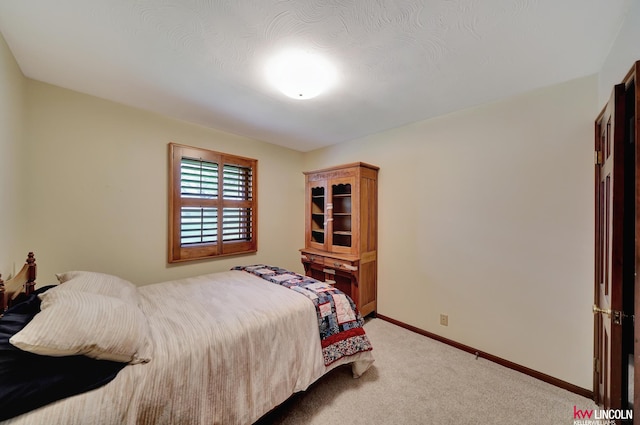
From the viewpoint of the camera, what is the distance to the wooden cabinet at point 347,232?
9.64ft

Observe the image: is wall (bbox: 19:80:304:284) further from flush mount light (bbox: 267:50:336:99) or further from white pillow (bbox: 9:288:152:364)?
flush mount light (bbox: 267:50:336:99)

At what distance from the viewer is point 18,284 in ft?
4.99

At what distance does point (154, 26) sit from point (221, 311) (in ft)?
6.13

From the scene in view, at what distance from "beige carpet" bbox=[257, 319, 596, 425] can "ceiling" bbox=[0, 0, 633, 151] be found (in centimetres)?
249

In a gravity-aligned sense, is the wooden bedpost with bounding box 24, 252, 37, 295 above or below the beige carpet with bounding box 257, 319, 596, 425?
above

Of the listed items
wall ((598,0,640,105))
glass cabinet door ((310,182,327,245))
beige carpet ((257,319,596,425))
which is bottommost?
beige carpet ((257,319,596,425))

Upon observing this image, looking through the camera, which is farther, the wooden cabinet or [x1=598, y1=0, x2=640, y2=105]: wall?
the wooden cabinet

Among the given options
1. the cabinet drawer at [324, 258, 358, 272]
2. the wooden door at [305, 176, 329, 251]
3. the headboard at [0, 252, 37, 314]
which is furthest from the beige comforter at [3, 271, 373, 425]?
the wooden door at [305, 176, 329, 251]

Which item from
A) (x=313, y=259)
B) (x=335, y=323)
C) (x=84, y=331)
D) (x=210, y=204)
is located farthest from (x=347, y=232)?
(x=84, y=331)

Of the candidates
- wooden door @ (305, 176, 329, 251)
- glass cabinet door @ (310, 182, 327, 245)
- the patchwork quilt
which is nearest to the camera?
the patchwork quilt

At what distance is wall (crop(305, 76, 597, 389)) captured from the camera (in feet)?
6.15

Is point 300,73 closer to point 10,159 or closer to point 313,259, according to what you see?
point 10,159

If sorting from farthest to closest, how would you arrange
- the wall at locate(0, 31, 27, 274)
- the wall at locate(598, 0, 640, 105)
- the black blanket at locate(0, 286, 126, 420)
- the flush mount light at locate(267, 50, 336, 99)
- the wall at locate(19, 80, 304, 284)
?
the wall at locate(19, 80, 304, 284)
the flush mount light at locate(267, 50, 336, 99)
the wall at locate(0, 31, 27, 274)
the wall at locate(598, 0, 640, 105)
the black blanket at locate(0, 286, 126, 420)

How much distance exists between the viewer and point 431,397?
1789 mm
